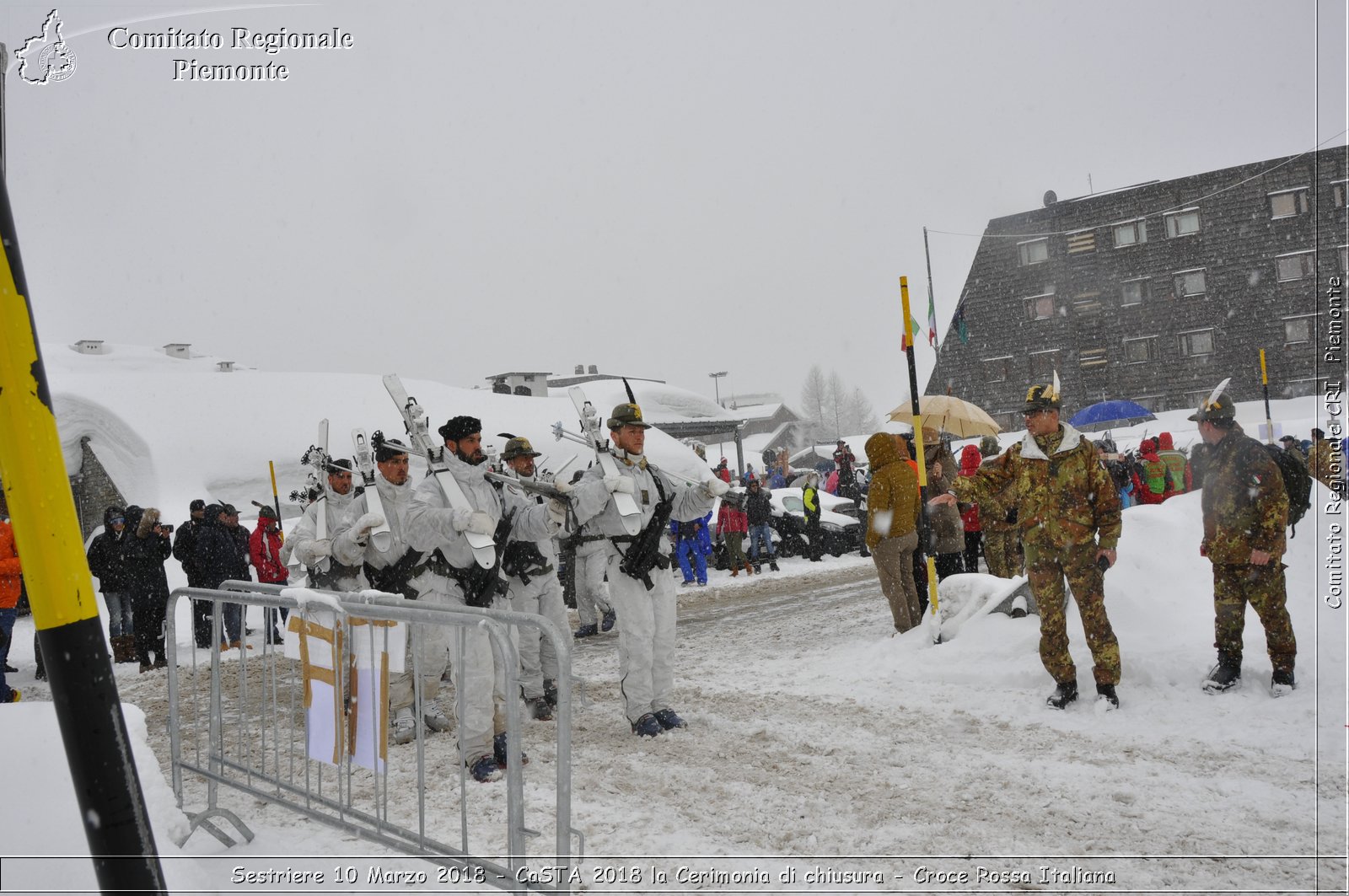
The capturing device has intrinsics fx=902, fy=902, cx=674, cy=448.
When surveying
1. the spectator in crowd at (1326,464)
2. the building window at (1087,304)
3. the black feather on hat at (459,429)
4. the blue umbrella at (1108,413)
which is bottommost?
the spectator in crowd at (1326,464)

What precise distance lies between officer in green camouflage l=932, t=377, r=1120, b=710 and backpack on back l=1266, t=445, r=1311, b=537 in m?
1.11

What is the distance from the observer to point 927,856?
12.0ft

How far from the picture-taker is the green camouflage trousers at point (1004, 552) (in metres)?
9.80

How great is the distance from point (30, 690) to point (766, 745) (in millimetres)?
8520

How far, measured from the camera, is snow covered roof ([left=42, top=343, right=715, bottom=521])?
63.6ft

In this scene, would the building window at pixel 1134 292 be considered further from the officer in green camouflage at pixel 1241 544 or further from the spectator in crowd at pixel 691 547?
the officer in green camouflage at pixel 1241 544

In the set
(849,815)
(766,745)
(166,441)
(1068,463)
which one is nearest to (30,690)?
(766,745)

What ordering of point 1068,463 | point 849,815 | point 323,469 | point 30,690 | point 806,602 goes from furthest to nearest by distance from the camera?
point 806,602
point 30,690
point 323,469
point 1068,463
point 849,815

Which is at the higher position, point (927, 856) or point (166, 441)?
point (166, 441)

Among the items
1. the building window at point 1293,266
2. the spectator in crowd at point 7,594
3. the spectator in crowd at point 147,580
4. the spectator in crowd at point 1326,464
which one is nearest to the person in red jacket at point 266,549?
the spectator in crowd at point 147,580

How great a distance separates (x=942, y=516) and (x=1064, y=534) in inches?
147

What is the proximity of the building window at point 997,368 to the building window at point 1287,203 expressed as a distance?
33.3 feet

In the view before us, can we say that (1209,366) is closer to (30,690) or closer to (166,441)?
(166,441)

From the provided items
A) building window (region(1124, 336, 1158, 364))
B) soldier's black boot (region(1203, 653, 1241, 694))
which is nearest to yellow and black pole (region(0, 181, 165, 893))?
soldier's black boot (region(1203, 653, 1241, 694))
